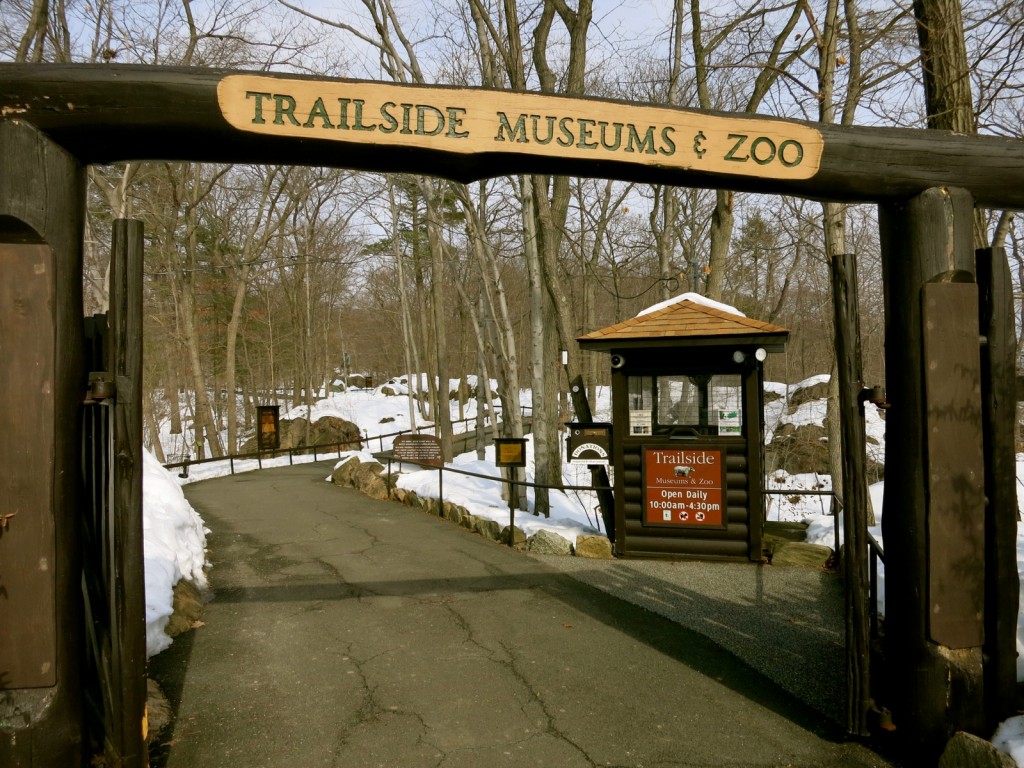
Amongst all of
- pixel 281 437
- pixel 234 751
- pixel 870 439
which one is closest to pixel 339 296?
pixel 281 437

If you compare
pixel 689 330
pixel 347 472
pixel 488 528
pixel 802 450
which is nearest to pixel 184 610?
pixel 488 528

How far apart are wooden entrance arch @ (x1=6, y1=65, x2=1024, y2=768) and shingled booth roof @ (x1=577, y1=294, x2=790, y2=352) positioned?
3.99 metres

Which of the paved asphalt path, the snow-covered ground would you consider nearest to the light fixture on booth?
the snow-covered ground

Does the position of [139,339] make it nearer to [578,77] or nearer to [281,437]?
[578,77]

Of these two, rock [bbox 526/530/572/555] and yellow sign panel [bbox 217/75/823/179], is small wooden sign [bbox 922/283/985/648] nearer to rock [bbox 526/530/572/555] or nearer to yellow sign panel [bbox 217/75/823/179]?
yellow sign panel [bbox 217/75/823/179]

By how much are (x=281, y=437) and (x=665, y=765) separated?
1051 inches

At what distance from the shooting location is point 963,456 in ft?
11.9

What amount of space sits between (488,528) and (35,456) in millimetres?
6904

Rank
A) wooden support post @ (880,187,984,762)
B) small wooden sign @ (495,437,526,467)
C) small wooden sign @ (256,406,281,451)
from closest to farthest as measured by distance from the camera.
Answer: wooden support post @ (880,187,984,762) → small wooden sign @ (495,437,526,467) → small wooden sign @ (256,406,281,451)

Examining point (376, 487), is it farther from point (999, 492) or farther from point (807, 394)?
point (807, 394)

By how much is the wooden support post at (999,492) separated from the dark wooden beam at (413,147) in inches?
21.0

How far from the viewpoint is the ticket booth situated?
26.8 feet

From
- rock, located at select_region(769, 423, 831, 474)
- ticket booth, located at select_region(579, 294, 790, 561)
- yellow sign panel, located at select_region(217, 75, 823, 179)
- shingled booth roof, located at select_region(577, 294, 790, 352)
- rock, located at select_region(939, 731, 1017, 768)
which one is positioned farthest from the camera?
rock, located at select_region(769, 423, 831, 474)

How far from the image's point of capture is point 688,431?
8.44m
